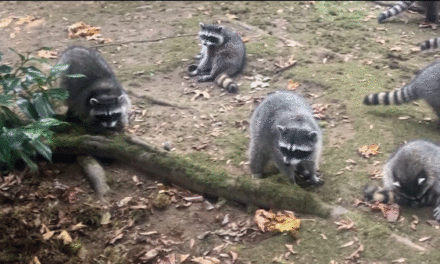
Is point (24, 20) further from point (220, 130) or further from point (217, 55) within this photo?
point (220, 130)

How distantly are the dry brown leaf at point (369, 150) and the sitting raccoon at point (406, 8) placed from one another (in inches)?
170

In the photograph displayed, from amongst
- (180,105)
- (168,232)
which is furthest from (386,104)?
(168,232)

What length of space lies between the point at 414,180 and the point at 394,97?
186 centimetres

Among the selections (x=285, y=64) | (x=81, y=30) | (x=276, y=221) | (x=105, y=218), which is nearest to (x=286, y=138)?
(x=276, y=221)

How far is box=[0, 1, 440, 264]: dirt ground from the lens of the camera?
172 inches

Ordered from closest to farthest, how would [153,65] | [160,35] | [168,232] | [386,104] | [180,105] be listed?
[168,232], [386,104], [180,105], [153,65], [160,35]

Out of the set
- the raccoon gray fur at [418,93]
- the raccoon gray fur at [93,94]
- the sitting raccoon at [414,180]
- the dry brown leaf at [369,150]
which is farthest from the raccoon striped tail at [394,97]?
the raccoon gray fur at [93,94]

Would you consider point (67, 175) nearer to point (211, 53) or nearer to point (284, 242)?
point (284, 242)

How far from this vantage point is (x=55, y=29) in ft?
29.7

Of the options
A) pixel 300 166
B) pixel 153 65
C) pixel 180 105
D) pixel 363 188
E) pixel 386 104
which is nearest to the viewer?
pixel 363 188

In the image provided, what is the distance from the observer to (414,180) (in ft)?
15.2

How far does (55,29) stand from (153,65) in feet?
7.85

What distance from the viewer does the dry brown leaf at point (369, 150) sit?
5.50 m

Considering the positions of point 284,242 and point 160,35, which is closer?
point 284,242
